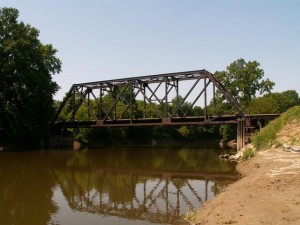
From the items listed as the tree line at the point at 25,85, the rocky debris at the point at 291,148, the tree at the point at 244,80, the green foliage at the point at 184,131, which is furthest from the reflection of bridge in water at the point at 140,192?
the green foliage at the point at 184,131

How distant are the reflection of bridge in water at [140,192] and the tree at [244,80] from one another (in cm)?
5266

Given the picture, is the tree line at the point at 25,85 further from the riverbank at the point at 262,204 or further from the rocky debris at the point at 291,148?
the riverbank at the point at 262,204

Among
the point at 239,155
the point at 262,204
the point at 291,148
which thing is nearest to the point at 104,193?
the point at 262,204

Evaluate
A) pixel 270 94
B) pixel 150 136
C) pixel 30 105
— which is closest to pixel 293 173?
pixel 30 105

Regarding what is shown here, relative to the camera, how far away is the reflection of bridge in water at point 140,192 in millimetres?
16297

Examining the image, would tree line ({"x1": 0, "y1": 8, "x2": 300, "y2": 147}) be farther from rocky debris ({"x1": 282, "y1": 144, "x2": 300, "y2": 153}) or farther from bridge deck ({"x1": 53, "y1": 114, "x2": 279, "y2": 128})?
rocky debris ({"x1": 282, "y1": 144, "x2": 300, "y2": 153})

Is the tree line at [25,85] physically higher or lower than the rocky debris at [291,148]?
higher

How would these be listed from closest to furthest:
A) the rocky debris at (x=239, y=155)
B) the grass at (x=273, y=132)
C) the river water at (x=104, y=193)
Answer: the river water at (x=104, y=193) → the grass at (x=273, y=132) → the rocky debris at (x=239, y=155)

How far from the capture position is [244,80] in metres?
79.0

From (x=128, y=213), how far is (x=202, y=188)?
26.1ft

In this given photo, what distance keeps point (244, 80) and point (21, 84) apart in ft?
158

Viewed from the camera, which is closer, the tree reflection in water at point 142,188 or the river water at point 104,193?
the river water at point 104,193

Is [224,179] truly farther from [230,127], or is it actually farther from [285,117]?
[230,127]

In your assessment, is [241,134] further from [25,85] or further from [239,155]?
[25,85]
